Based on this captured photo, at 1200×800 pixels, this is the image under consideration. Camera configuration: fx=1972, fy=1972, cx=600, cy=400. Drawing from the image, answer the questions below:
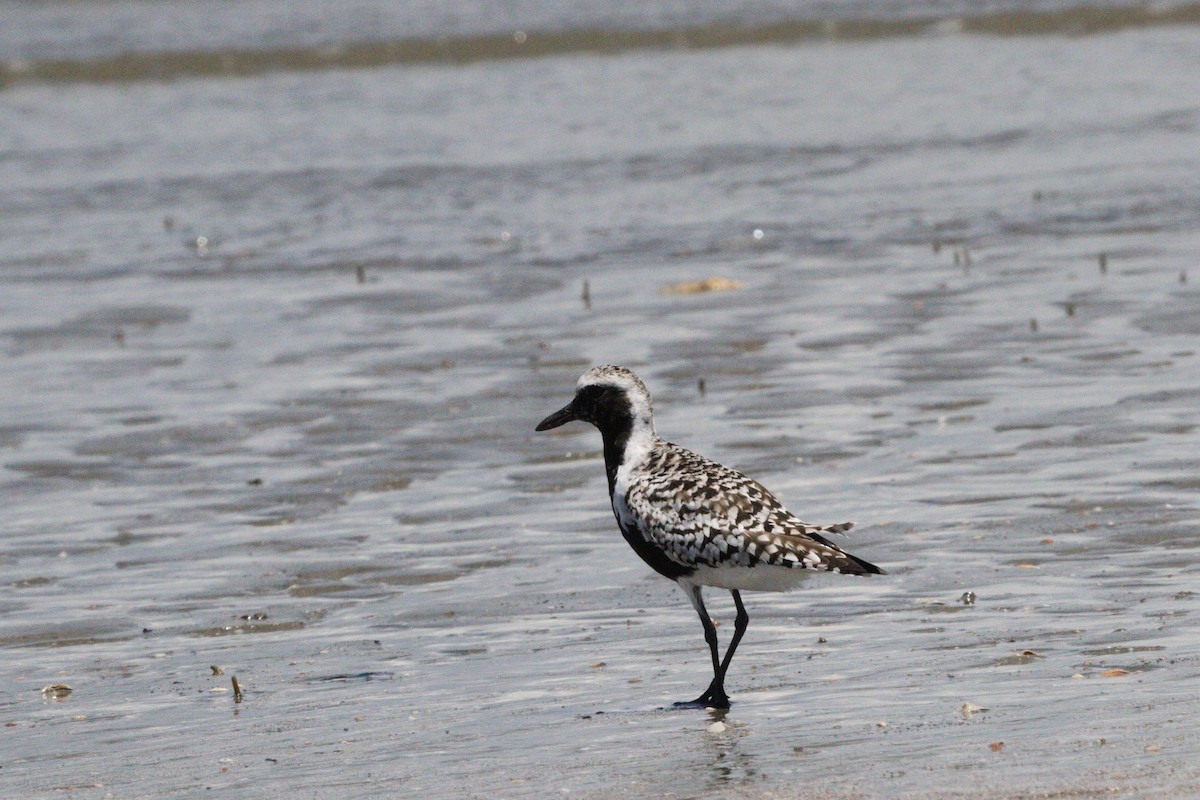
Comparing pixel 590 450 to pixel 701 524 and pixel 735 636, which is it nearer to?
pixel 735 636

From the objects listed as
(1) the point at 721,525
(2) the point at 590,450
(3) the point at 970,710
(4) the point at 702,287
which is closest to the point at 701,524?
(1) the point at 721,525

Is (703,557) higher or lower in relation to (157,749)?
higher

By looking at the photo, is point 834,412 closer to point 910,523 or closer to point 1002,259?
point 910,523

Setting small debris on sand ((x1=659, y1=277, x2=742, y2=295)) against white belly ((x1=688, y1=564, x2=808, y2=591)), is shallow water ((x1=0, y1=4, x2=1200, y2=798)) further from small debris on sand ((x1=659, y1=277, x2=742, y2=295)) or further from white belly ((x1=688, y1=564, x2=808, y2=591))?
white belly ((x1=688, y1=564, x2=808, y2=591))

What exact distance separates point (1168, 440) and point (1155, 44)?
24.0m

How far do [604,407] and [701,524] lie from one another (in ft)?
3.28

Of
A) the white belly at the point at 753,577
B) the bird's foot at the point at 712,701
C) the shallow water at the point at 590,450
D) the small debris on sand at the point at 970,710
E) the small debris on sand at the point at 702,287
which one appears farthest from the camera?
the small debris on sand at the point at 702,287

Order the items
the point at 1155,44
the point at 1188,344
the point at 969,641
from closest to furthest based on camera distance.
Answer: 1. the point at 969,641
2. the point at 1188,344
3. the point at 1155,44

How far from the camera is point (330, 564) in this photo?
35.3 feet

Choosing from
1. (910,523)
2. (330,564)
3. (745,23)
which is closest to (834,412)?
(910,523)

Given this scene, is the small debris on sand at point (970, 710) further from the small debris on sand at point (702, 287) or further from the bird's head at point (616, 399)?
the small debris on sand at point (702, 287)

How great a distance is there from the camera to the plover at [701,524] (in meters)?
7.79

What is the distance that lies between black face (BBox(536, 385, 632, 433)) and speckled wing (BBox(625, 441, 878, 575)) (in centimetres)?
42

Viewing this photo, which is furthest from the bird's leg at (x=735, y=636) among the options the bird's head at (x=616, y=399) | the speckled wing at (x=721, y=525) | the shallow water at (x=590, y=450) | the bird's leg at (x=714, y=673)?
the bird's head at (x=616, y=399)
